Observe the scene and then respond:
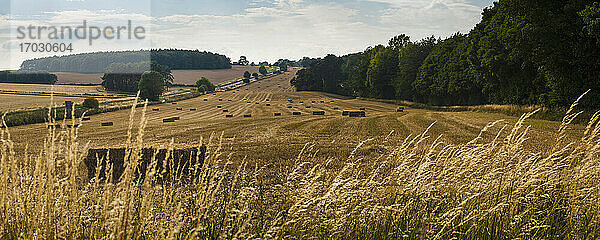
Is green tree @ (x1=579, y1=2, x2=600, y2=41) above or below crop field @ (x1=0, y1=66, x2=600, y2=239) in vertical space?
above

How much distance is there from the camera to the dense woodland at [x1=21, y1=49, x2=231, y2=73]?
138250 millimetres

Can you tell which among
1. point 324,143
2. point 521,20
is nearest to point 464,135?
point 324,143

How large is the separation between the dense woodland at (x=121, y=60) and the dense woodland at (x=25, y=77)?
15.3 meters

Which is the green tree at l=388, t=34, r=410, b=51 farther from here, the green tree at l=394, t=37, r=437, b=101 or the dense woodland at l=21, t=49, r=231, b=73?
the dense woodland at l=21, t=49, r=231, b=73

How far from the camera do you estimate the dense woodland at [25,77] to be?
9609cm

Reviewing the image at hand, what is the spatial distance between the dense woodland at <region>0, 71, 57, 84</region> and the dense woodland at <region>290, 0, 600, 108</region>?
87.8m

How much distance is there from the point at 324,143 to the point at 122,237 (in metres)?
16.9

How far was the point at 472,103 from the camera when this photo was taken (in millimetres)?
54656

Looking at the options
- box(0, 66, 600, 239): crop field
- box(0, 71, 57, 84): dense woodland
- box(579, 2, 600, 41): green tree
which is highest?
box(579, 2, 600, 41): green tree

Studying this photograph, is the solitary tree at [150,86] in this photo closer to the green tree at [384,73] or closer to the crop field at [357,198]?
the green tree at [384,73]

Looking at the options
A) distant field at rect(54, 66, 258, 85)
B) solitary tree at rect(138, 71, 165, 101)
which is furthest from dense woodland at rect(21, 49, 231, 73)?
solitary tree at rect(138, 71, 165, 101)

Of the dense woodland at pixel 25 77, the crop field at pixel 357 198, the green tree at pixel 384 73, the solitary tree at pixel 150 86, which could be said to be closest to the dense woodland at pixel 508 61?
the green tree at pixel 384 73

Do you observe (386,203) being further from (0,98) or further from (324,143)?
(0,98)

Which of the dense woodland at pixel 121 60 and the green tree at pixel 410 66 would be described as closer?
the green tree at pixel 410 66
